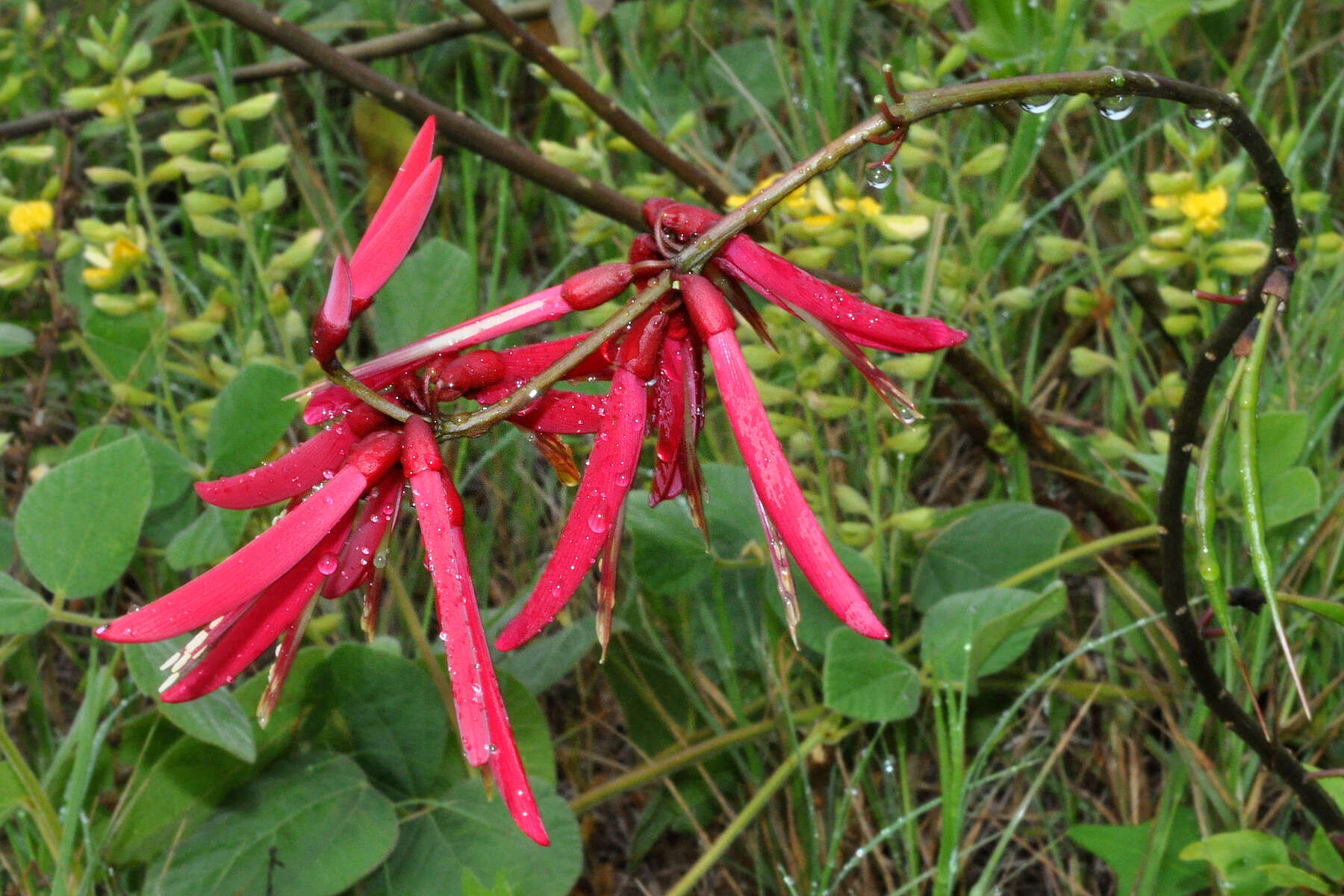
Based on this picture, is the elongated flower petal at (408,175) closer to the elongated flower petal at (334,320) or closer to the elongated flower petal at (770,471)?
the elongated flower petal at (334,320)

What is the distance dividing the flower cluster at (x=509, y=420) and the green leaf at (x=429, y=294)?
0.67 meters

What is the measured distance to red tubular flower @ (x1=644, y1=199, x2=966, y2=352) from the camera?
633mm

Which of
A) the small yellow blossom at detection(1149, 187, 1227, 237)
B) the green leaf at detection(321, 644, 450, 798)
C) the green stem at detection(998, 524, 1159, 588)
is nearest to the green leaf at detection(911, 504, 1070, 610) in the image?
the green stem at detection(998, 524, 1159, 588)

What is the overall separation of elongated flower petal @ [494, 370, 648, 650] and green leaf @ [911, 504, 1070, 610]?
844mm

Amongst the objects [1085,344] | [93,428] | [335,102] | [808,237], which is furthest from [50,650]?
[1085,344]

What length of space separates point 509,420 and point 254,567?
153 mm

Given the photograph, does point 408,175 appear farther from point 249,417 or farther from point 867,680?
point 867,680

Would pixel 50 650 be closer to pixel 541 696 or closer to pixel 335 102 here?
pixel 541 696

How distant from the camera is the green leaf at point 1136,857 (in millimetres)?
1213

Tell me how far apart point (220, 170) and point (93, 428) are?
327 millimetres

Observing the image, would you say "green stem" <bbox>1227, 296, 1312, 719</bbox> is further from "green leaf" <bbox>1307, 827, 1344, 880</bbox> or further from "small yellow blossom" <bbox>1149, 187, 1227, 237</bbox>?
"small yellow blossom" <bbox>1149, 187, 1227, 237</bbox>

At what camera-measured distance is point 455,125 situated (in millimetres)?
1427

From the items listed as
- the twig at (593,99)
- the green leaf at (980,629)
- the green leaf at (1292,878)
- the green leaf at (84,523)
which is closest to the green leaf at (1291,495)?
the green leaf at (980,629)

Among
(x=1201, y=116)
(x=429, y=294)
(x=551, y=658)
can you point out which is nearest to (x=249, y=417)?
(x=429, y=294)
